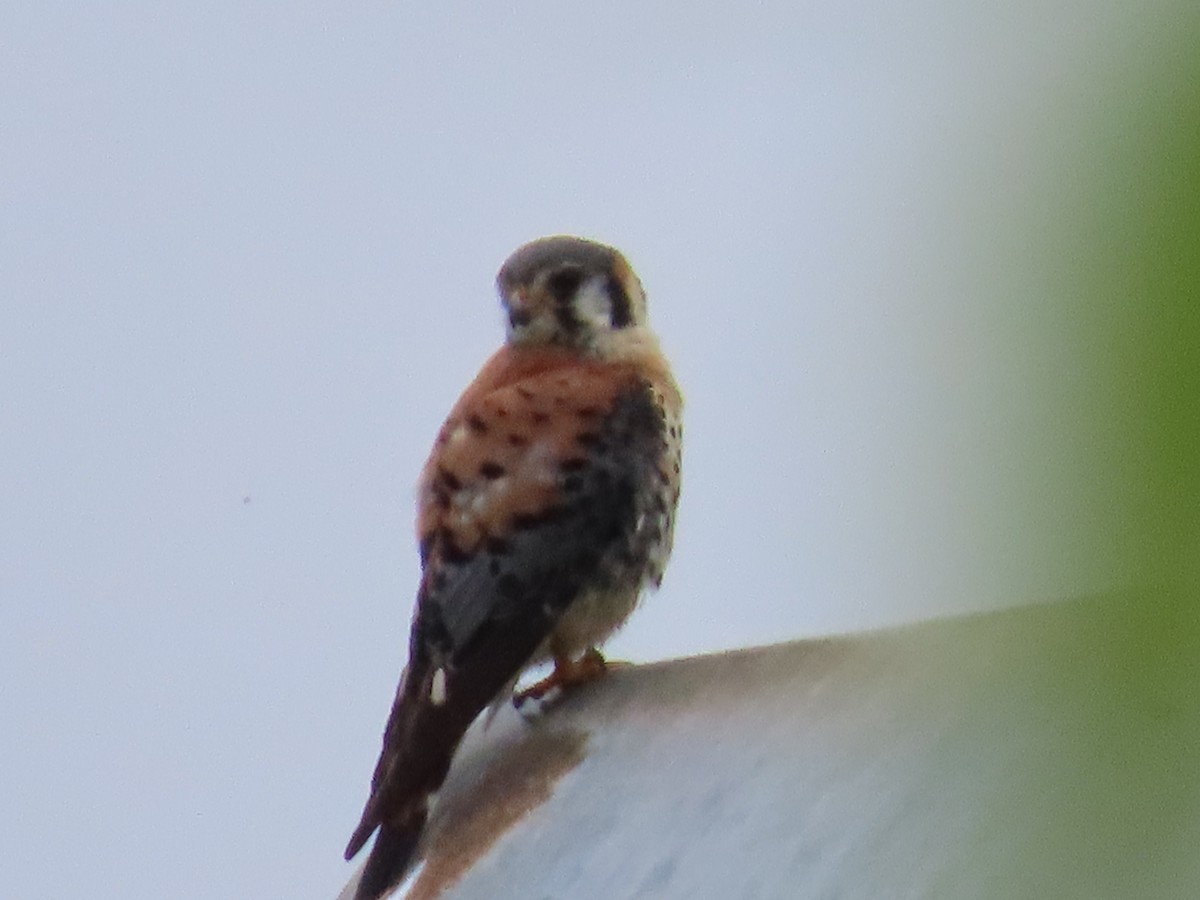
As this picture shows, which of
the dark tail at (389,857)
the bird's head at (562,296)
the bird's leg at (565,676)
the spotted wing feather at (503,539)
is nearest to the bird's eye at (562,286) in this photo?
the bird's head at (562,296)

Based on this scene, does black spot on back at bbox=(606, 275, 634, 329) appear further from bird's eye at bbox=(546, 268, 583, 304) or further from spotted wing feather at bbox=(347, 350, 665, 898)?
spotted wing feather at bbox=(347, 350, 665, 898)

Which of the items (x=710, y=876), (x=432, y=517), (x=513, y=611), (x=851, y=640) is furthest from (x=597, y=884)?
(x=432, y=517)

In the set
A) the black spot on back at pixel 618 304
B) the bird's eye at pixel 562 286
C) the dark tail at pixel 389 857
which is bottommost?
the dark tail at pixel 389 857

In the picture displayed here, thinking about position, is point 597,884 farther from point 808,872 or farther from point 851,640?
point 851,640

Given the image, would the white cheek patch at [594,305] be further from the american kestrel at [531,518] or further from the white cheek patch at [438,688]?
the white cheek patch at [438,688]

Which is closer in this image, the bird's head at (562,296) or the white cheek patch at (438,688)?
the white cheek patch at (438,688)

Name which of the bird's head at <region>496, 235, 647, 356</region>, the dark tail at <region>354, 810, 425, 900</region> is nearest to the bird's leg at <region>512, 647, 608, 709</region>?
the dark tail at <region>354, 810, 425, 900</region>

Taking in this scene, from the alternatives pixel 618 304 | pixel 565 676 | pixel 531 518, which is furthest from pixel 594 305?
pixel 565 676
